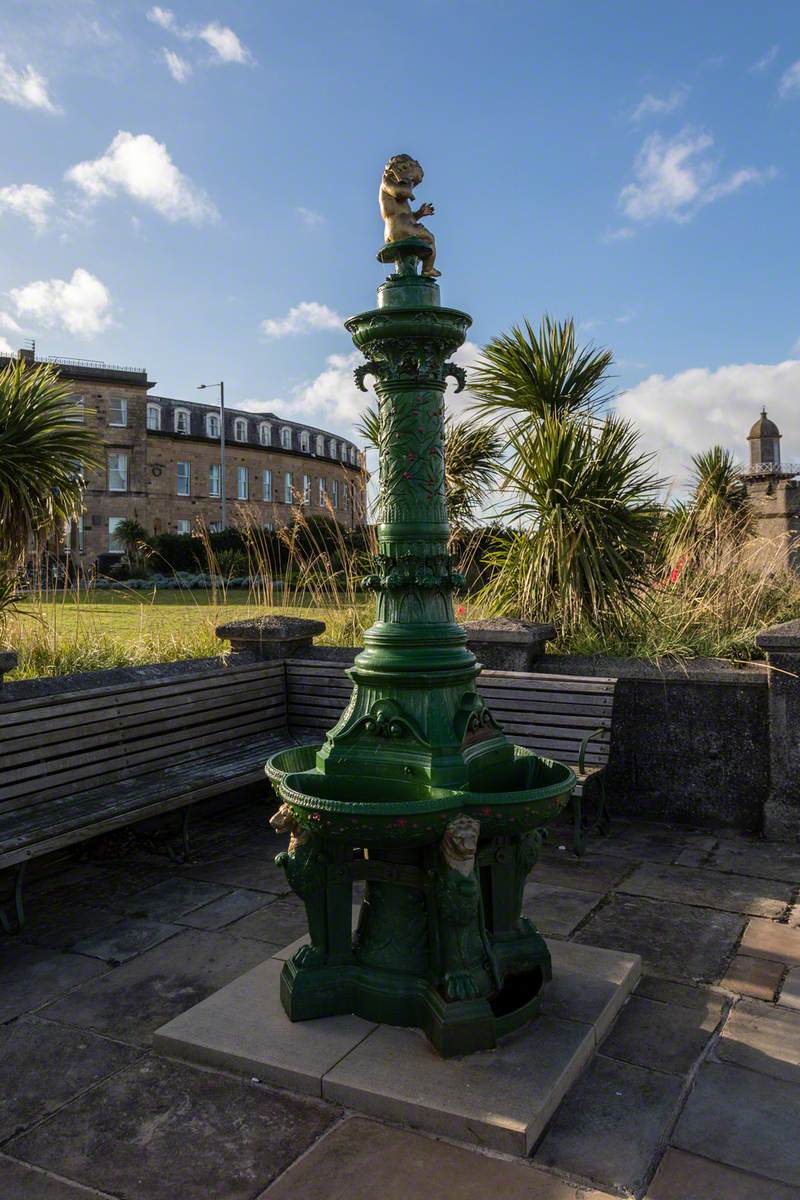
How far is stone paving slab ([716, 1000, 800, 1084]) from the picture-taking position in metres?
2.90

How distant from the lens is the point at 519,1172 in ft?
7.84

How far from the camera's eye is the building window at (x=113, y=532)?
141 feet

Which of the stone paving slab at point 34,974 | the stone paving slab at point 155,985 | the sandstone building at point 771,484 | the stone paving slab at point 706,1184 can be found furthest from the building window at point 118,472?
the stone paving slab at point 706,1184

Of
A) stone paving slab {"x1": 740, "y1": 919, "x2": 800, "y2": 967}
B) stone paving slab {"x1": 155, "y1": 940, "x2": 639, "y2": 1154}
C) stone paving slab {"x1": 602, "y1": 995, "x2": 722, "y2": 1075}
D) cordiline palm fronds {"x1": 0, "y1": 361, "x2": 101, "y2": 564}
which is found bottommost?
stone paving slab {"x1": 602, "y1": 995, "x2": 722, "y2": 1075}

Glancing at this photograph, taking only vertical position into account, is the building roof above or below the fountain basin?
above

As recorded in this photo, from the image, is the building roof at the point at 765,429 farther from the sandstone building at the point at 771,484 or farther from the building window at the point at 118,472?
the building window at the point at 118,472

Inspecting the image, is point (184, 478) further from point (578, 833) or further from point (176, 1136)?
point (176, 1136)

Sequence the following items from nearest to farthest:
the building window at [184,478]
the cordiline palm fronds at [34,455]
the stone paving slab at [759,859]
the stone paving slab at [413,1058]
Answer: the stone paving slab at [413,1058] → the stone paving slab at [759,859] → the cordiline palm fronds at [34,455] → the building window at [184,478]

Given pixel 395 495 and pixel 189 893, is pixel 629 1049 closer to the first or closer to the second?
pixel 395 495

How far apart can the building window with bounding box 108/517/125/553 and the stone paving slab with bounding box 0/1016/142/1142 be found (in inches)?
1640

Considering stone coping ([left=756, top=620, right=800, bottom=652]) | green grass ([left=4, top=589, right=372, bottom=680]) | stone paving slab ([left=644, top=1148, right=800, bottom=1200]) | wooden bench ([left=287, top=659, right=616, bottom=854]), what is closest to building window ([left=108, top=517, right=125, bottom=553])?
green grass ([left=4, top=589, right=372, bottom=680])

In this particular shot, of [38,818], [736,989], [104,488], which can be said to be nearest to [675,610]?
[736,989]

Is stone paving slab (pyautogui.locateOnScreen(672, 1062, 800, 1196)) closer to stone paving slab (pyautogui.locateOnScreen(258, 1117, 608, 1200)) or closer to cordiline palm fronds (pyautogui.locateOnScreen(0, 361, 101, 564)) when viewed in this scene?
stone paving slab (pyautogui.locateOnScreen(258, 1117, 608, 1200))

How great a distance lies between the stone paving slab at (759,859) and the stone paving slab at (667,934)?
700 millimetres
